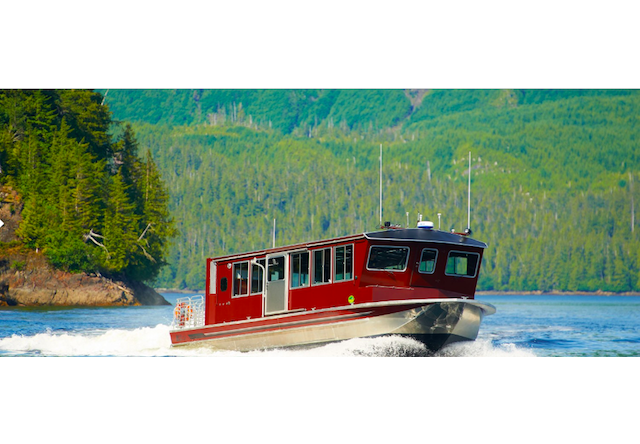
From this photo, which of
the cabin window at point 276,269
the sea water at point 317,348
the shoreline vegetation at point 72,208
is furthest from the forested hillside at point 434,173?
the cabin window at point 276,269

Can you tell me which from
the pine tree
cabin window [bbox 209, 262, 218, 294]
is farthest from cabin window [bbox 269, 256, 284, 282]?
the pine tree

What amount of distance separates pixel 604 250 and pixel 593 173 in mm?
10989

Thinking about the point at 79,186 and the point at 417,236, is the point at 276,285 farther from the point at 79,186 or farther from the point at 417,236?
the point at 79,186

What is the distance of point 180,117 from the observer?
88.4 metres

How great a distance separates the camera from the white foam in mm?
19734

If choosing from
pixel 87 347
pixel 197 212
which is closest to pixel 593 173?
pixel 197 212

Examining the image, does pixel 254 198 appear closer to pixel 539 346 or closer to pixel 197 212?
pixel 197 212

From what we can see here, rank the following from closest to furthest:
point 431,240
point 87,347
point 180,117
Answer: point 431,240 < point 87,347 < point 180,117

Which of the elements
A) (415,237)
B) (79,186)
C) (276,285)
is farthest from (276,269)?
(79,186)

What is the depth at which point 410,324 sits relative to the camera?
1958 centimetres

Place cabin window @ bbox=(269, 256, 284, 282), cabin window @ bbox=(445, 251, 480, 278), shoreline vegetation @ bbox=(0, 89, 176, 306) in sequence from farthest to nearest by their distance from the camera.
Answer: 1. shoreline vegetation @ bbox=(0, 89, 176, 306)
2. cabin window @ bbox=(269, 256, 284, 282)
3. cabin window @ bbox=(445, 251, 480, 278)

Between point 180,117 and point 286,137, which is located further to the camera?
point 286,137

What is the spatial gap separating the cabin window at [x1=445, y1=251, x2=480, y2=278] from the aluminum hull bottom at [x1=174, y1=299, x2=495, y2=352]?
2.92ft

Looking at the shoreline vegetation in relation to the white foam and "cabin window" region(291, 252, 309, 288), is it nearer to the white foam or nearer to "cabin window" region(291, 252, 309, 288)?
the white foam
